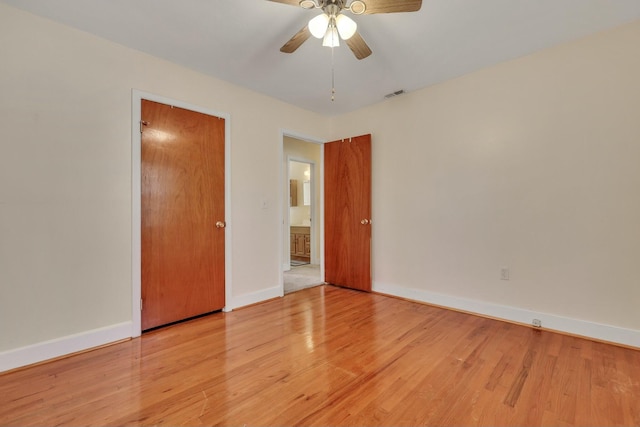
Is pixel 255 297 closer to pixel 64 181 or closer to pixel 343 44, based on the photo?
pixel 64 181

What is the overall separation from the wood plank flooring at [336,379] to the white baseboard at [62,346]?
7 centimetres

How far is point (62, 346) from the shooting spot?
209cm

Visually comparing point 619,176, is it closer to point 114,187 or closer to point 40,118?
point 114,187

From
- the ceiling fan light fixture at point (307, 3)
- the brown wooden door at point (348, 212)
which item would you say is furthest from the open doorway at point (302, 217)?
the ceiling fan light fixture at point (307, 3)

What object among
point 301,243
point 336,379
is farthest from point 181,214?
point 301,243

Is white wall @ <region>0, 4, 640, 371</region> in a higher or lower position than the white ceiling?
lower

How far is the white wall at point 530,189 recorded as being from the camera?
2248 millimetres

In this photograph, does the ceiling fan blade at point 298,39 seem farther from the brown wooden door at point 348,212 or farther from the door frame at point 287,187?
the brown wooden door at point 348,212

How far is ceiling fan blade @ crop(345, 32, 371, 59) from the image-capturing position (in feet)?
6.32

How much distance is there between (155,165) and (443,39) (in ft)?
9.03

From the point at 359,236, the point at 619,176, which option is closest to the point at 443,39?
the point at 619,176

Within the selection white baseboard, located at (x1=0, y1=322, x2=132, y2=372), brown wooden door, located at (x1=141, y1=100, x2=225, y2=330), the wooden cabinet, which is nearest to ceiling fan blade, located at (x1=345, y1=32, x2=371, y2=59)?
brown wooden door, located at (x1=141, y1=100, x2=225, y2=330)

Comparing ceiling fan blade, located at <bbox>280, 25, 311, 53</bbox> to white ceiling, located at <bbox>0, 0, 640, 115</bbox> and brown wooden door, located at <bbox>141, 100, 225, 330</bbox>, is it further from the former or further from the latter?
brown wooden door, located at <bbox>141, 100, 225, 330</bbox>

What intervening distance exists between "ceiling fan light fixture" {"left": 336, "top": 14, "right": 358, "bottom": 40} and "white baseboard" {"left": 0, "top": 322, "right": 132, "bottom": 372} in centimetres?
283
